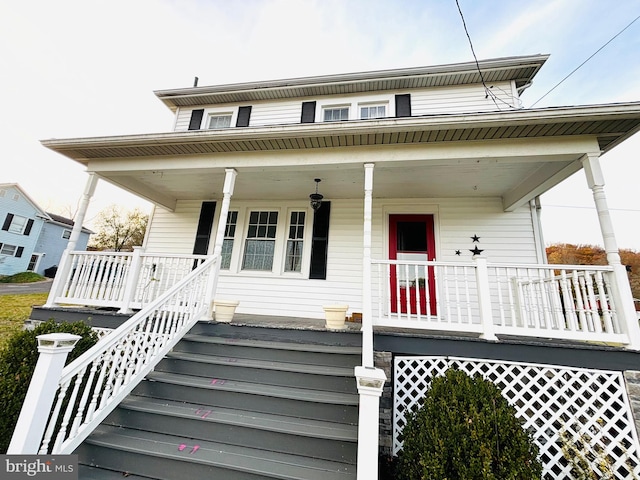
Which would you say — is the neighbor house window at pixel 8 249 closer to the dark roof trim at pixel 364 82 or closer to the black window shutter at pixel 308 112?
the dark roof trim at pixel 364 82

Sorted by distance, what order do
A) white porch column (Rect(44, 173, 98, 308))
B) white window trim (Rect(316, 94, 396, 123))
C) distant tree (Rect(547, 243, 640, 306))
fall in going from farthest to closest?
distant tree (Rect(547, 243, 640, 306)), white window trim (Rect(316, 94, 396, 123)), white porch column (Rect(44, 173, 98, 308))

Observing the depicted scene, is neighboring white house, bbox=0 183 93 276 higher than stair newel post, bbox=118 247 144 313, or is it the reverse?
neighboring white house, bbox=0 183 93 276

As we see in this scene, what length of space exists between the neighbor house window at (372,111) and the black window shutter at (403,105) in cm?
31

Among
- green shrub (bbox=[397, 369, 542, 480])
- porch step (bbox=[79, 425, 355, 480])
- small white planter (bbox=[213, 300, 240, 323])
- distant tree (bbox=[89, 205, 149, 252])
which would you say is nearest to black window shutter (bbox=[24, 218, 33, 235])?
distant tree (bbox=[89, 205, 149, 252])

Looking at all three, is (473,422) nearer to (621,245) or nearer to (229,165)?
(229,165)

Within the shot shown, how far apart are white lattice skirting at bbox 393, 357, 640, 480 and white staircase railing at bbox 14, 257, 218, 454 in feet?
9.20

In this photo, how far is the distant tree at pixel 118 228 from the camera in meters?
23.8

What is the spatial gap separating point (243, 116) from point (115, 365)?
6.33m

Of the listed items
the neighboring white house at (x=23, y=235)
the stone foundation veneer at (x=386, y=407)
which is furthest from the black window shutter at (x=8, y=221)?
the stone foundation veneer at (x=386, y=407)

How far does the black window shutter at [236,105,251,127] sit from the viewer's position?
6.88 m

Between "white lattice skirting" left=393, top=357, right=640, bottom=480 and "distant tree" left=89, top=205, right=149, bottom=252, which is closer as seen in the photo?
"white lattice skirting" left=393, top=357, right=640, bottom=480

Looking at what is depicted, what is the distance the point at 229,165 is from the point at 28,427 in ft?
12.2

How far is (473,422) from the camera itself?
2061 mm

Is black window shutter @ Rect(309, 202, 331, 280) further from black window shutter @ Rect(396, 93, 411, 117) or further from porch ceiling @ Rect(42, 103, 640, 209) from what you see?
black window shutter @ Rect(396, 93, 411, 117)
